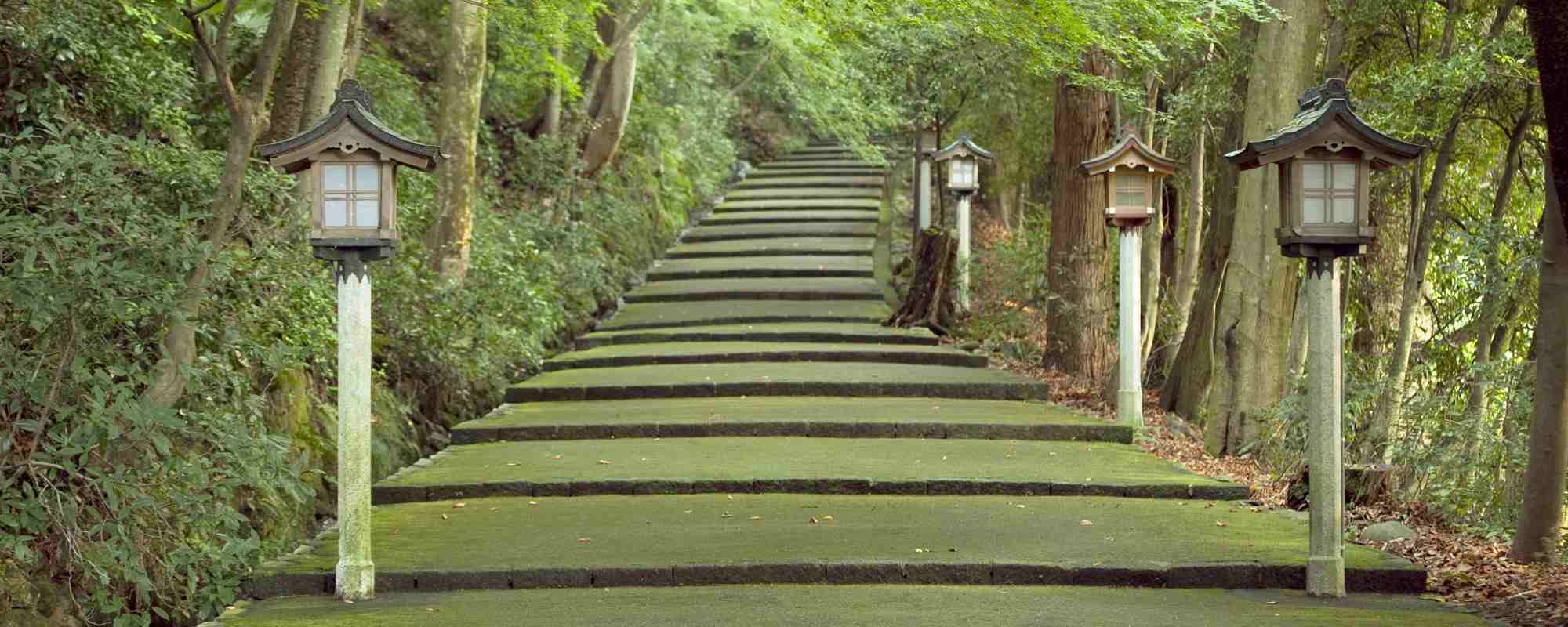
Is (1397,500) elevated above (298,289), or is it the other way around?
(298,289)

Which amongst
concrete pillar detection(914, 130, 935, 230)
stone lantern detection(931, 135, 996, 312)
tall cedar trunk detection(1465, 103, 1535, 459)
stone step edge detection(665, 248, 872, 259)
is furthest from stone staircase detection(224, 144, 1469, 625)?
stone step edge detection(665, 248, 872, 259)

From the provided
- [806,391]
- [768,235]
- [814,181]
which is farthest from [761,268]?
[814,181]

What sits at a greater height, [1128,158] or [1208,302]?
[1128,158]

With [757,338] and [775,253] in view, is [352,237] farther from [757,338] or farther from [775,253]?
[775,253]

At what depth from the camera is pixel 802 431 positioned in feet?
34.1

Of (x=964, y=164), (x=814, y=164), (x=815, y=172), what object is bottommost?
(x=964, y=164)

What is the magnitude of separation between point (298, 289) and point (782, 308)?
29.4ft

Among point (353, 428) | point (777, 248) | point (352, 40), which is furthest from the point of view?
point (777, 248)

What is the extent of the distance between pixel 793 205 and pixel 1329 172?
17.0m

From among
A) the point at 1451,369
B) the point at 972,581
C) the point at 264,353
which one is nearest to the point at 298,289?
the point at 264,353

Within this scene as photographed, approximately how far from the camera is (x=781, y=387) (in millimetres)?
12133

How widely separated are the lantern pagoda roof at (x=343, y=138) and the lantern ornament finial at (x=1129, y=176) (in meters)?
5.68

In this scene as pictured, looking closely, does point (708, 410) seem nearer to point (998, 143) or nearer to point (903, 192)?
point (998, 143)

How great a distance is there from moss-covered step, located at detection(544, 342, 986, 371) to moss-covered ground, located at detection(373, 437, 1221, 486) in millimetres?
3308
